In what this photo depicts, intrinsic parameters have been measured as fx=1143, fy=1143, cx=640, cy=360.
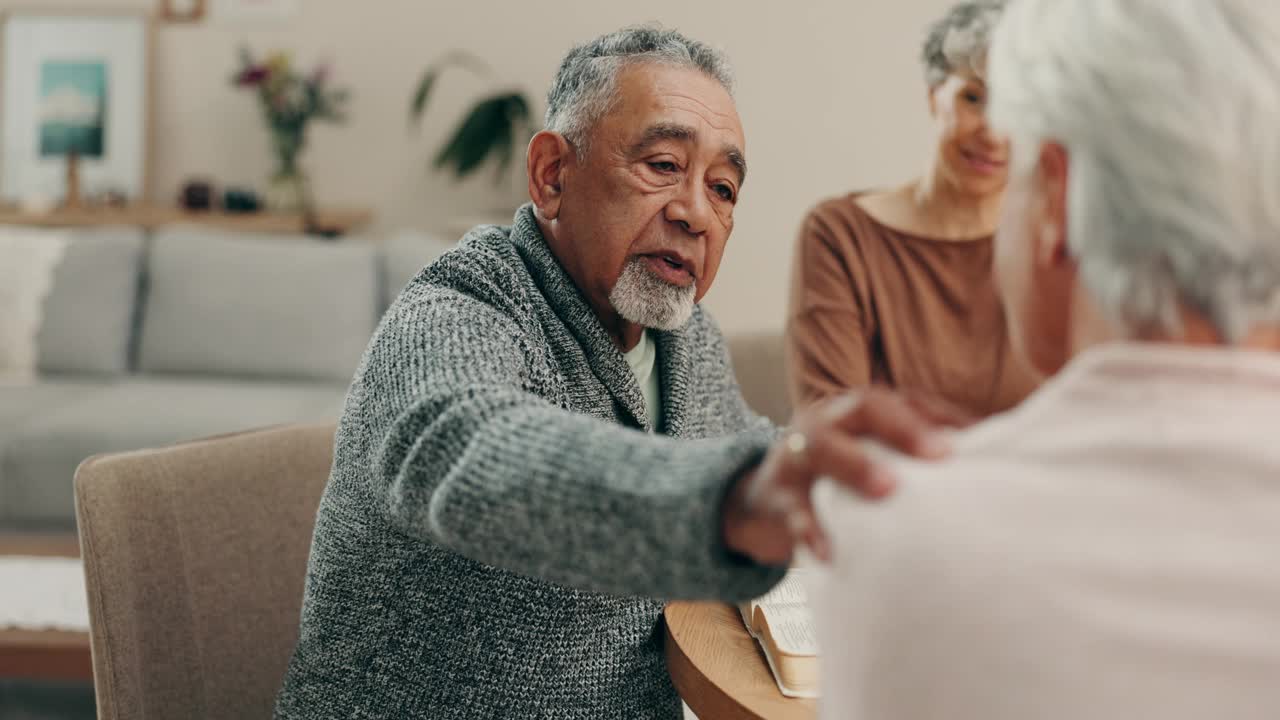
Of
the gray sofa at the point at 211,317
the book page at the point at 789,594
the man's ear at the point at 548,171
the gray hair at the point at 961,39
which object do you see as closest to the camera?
the book page at the point at 789,594

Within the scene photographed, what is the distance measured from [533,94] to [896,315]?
9.38 feet

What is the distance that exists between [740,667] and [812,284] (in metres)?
0.86

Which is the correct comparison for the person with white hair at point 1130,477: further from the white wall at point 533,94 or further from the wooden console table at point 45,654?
the white wall at point 533,94

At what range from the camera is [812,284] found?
1.80m

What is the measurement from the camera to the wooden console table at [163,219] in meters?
4.06

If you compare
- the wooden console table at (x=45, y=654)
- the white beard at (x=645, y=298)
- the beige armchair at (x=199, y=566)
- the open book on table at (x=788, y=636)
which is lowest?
the wooden console table at (x=45, y=654)

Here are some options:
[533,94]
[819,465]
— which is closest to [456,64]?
[533,94]

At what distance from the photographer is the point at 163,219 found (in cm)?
412

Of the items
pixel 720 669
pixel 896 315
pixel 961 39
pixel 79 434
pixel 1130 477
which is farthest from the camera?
pixel 79 434

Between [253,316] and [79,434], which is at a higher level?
[253,316]

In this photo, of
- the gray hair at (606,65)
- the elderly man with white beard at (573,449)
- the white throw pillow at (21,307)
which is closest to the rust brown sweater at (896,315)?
the elderly man with white beard at (573,449)

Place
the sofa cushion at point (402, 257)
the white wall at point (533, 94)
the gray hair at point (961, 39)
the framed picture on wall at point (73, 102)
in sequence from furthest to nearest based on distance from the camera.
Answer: the framed picture on wall at point (73, 102)
the white wall at point (533, 94)
the sofa cushion at point (402, 257)
the gray hair at point (961, 39)

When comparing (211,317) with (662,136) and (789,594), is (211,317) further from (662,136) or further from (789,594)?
(789,594)

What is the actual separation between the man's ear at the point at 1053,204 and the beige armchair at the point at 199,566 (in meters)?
1.00
